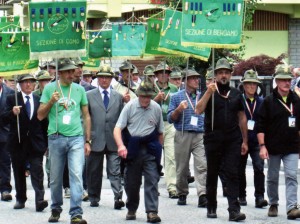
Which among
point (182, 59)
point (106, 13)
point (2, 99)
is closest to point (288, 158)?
point (2, 99)

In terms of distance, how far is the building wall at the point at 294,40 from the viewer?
4400 centimetres

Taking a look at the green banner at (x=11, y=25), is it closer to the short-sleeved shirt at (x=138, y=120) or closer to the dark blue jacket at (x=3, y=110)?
the dark blue jacket at (x=3, y=110)

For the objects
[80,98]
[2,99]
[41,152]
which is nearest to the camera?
[80,98]

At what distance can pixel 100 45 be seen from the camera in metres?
21.8

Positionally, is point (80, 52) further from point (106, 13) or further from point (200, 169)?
point (106, 13)

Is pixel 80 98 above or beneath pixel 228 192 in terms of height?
above

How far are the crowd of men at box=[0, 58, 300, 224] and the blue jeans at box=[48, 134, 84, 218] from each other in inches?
0.5

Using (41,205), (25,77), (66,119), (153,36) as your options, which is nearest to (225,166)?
(66,119)

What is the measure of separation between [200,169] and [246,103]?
1141 millimetres

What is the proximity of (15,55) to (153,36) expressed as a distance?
3440 millimetres

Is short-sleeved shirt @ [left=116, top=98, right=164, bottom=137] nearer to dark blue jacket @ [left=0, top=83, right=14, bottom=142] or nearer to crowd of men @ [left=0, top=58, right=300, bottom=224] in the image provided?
crowd of men @ [left=0, top=58, right=300, bottom=224]

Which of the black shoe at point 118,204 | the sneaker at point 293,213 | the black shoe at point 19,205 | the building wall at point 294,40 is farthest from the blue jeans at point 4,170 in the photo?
the building wall at point 294,40

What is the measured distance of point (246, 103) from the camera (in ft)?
54.3

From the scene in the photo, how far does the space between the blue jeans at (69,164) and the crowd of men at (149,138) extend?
12mm
